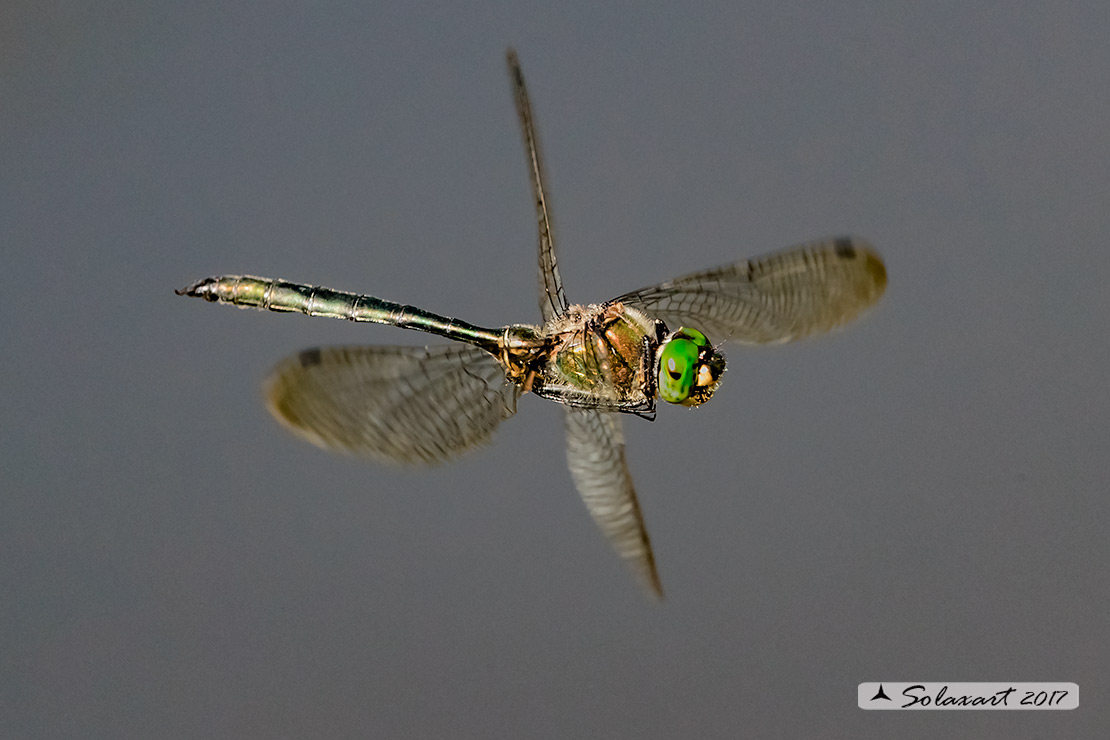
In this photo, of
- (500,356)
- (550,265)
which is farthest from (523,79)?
(500,356)

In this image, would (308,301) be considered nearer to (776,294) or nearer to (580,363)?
(580,363)

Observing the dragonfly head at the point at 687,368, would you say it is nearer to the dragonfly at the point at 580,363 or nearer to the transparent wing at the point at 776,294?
the dragonfly at the point at 580,363

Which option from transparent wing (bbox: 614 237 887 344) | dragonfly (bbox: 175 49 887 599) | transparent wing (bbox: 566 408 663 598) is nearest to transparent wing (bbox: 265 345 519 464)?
dragonfly (bbox: 175 49 887 599)

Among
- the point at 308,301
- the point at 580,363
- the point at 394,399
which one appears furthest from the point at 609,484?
the point at 308,301

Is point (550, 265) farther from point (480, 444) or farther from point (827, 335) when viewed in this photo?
point (827, 335)

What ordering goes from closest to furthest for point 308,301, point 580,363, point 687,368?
point 687,368 → point 580,363 → point 308,301

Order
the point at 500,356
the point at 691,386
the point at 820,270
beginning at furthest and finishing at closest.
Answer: the point at 500,356 < the point at 820,270 < the point at 691,386

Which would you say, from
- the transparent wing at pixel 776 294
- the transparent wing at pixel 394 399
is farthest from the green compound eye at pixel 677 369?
the transparent wing at pixel 394 399
